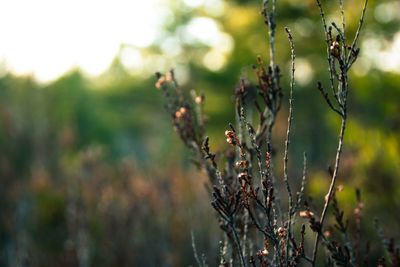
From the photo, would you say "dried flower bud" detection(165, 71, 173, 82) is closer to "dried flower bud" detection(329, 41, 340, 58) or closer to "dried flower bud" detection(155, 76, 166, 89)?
"dried flower bud" detection(155, 76, 166, 89)

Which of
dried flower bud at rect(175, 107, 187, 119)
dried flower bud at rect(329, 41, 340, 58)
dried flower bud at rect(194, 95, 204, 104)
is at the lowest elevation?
dried flower bud at rect(329, 41, 340, 58)

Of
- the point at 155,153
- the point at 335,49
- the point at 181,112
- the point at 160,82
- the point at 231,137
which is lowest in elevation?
the point at 231,137

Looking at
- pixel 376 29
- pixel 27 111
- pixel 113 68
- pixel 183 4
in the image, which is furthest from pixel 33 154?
pixel 113 68

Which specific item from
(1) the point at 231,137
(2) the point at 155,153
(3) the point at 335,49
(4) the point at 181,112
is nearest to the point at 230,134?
(1) the point at 231,137

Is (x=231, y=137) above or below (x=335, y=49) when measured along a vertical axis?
below

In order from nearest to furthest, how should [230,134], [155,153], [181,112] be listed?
[230,134] → [181,112] → [155,153]

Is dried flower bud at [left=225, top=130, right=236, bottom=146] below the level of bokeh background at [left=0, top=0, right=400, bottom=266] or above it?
below

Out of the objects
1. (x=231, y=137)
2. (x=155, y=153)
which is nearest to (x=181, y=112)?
(x=231, y=137)

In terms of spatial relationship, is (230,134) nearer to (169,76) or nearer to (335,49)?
(335,49)

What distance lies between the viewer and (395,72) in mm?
6902

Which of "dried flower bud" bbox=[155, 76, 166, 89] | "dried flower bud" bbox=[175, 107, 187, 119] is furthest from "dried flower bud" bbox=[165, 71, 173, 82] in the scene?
"dried flower bud" bbox=[175, 107, 187, 119]

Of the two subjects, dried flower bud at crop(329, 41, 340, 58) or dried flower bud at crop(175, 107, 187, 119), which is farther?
dried flower bud at crop(175, 107, 187, 119)

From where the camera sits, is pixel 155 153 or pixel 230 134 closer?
pixel 230 134

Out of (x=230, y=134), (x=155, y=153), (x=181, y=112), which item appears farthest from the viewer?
(x=155, y=153)
